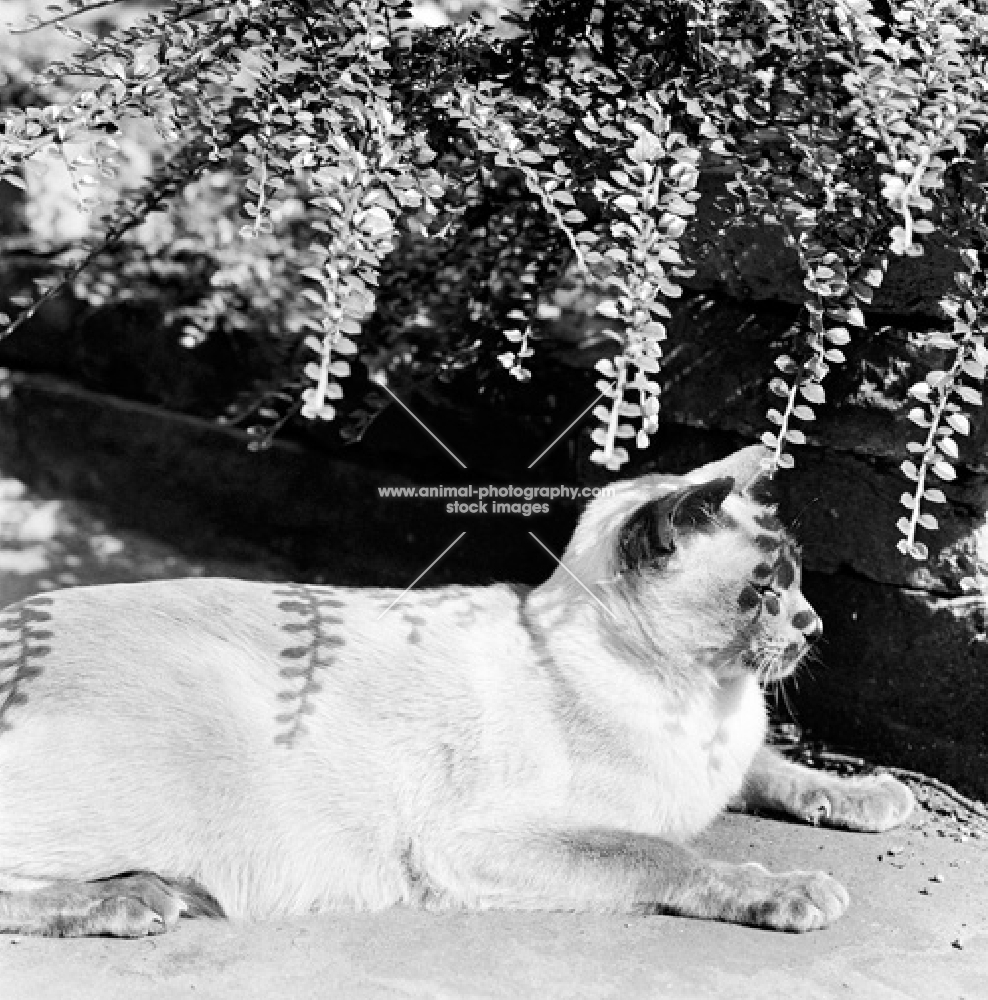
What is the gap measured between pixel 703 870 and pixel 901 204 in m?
1.24

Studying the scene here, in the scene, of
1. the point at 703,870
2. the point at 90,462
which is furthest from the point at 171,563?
the point at 703,870

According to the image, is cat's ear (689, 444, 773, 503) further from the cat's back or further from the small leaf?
the cat's back

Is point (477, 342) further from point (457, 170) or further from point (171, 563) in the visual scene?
point (171, 563)

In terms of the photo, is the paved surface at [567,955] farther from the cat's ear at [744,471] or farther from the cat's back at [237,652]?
the cat's ear at [744,471]

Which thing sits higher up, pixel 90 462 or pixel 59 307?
pixel 59 307

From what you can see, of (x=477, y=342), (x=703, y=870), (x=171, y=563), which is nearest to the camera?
(x=703, y=870)

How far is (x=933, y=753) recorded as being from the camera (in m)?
2.98

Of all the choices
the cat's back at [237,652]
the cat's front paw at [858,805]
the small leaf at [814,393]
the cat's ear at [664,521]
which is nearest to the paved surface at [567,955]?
the cat's front paw at [858,805]

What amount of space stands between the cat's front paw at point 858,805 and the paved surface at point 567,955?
115 mm

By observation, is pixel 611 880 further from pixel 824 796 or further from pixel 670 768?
pixel 824 796

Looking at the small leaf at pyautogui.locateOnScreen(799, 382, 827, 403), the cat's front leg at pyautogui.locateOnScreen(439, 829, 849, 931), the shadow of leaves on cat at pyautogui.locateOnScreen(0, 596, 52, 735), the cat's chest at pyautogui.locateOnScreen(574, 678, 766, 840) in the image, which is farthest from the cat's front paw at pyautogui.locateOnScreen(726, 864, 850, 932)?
the shadow of leaves on cat at pyautogui.locateOnScreen(0, 596, 52, 735)

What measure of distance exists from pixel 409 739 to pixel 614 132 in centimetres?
125

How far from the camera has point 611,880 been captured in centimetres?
247

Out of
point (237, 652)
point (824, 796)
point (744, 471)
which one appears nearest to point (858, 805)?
point (824, 796)
